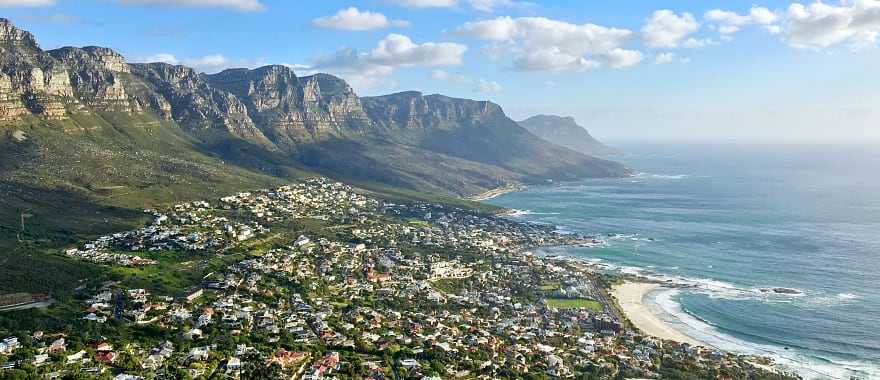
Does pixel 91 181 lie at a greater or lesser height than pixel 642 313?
greater

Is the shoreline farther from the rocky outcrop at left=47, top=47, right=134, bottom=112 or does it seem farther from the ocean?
the rocky outcrop at left=47, top=47, right=134, bottom=112

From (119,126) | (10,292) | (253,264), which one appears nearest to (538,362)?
(253,264)

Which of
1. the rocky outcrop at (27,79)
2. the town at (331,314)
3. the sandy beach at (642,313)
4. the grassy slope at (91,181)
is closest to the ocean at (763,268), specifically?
the sandy beach at (642,313)

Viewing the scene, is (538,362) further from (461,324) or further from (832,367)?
(832,367)

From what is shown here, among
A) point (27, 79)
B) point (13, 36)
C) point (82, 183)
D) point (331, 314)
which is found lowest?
point (331, 314)

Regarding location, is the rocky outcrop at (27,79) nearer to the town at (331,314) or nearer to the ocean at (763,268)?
the town at (331,314)

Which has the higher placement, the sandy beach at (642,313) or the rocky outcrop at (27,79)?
the rocky outcrop at (27,79)

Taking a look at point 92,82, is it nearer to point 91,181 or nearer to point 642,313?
point 91,181

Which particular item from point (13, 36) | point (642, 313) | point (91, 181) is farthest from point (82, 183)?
point (642, 313)
